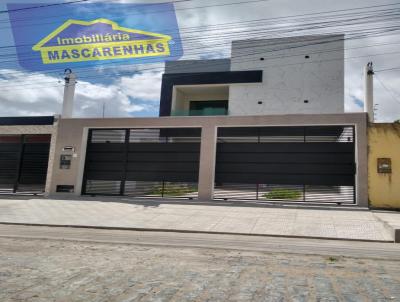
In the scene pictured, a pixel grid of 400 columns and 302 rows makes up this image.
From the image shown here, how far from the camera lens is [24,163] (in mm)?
18125

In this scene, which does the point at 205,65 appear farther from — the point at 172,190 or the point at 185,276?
the point at 185,276

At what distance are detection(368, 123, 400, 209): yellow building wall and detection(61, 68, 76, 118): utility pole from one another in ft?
48.4

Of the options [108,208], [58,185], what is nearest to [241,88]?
[58,185]

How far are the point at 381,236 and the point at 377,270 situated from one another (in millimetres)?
3237

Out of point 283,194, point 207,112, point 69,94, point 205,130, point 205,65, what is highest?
point 205,65

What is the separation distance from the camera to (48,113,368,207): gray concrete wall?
13008mm

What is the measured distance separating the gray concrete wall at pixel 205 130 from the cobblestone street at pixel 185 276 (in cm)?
811

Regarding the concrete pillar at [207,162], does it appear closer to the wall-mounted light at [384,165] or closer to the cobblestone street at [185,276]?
the wall-mounted light at [384,165]

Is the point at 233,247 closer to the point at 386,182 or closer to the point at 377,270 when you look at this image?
the point at 377,270

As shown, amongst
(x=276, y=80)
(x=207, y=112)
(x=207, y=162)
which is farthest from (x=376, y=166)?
(x=276, y=80)

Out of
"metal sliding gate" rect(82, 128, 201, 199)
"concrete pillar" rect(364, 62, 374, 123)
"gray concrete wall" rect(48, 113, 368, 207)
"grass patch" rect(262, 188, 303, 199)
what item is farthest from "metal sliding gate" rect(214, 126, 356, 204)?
"concrete pillar" rect(364, 62, 374, 123)

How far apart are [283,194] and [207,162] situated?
348 cm

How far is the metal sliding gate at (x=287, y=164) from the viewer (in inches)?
528

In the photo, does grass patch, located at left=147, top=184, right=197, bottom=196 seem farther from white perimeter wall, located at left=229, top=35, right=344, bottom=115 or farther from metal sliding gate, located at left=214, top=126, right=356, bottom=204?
white perimeter wall, located at left=229, top=35, right=344, bottom=115
